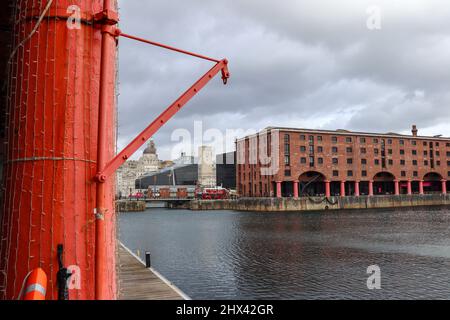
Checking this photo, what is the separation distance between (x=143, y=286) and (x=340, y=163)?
100696 mm

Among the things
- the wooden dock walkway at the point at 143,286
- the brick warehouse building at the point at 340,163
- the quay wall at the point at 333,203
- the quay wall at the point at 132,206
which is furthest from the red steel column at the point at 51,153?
the quay wall at the point at 132,206

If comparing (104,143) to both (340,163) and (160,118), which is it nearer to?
(160,118)

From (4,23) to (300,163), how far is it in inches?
4024

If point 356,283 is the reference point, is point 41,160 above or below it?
above

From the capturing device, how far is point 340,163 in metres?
110

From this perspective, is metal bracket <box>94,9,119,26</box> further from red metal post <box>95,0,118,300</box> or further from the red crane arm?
the red crane arm

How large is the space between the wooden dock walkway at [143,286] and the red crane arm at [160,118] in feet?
34.6

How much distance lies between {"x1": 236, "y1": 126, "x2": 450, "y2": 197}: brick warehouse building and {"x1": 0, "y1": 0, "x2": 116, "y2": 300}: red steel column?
99290mm

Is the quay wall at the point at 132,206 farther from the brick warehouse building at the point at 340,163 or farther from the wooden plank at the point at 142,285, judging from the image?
the wooden plank at the point at 142,285

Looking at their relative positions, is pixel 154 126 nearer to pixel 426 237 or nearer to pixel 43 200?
pixel 43 200

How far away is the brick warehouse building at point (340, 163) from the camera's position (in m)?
104

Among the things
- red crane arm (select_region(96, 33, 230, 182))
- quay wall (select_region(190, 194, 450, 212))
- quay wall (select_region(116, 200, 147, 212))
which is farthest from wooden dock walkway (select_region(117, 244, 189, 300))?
quay wall (select_region(116, 200, 147, 212))
